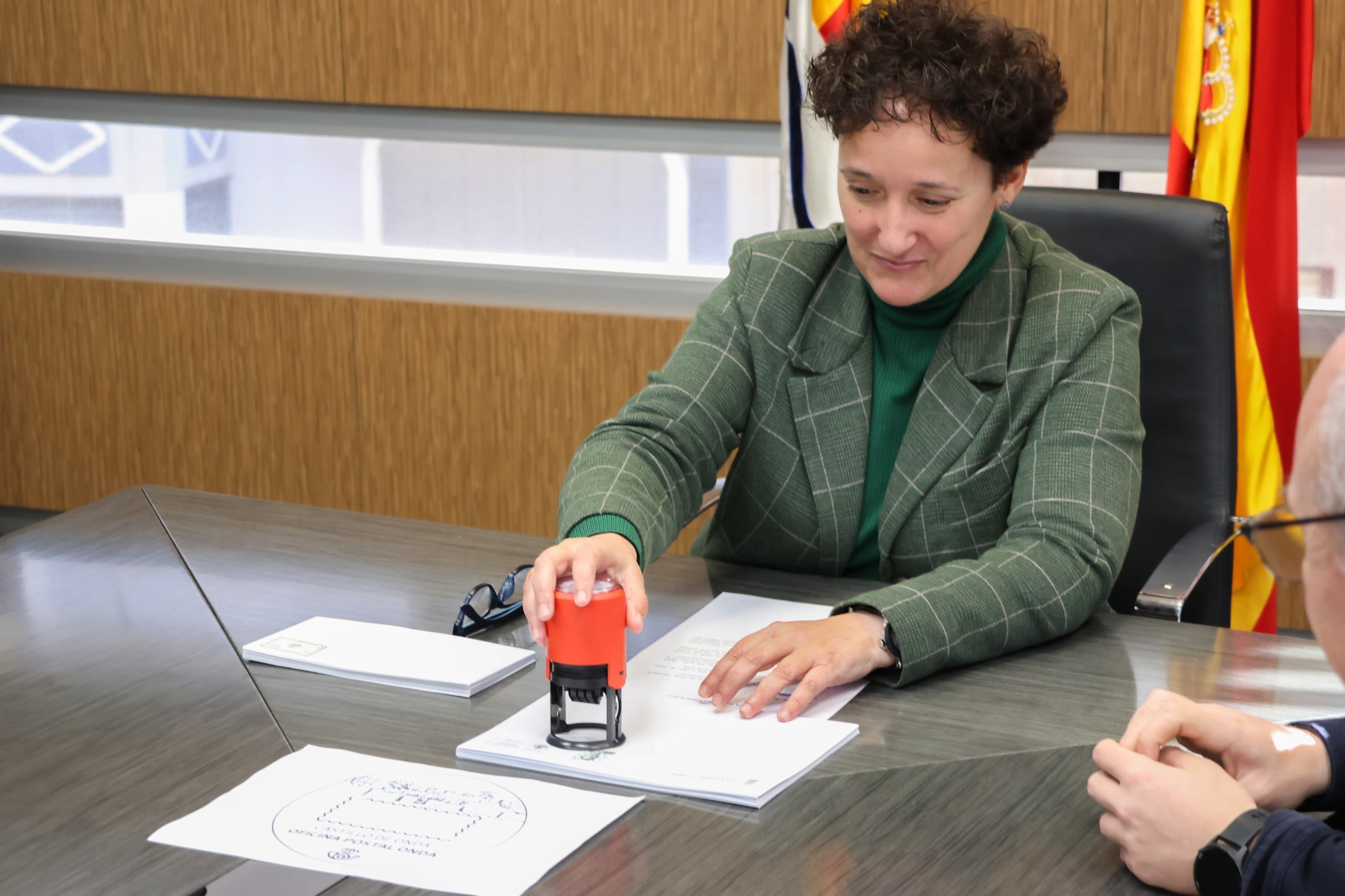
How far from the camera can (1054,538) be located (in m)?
1.60

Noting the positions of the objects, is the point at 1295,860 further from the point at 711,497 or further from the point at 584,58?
the point at 584,58

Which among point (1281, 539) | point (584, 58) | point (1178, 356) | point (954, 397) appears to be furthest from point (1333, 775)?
point (584, 58)

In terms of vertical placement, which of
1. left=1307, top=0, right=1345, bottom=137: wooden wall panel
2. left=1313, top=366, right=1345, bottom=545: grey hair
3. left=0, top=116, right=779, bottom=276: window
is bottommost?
left=1313, top=366, right=1345, bottom=545: grey hair

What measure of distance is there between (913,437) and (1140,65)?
1.68 metres

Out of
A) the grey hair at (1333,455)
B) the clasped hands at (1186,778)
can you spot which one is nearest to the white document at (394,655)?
the clasped hands at (1186,778)

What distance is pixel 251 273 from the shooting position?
12.9ft

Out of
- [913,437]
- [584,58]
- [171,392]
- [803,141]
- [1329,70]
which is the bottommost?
[171,392]

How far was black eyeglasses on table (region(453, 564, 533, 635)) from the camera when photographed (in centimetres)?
155

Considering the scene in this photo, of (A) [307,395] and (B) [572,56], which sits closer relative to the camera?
(B) [572,56]

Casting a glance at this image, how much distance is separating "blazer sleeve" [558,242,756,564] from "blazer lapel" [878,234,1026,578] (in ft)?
0.78

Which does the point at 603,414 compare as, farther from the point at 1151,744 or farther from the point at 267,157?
the point at 1151,744

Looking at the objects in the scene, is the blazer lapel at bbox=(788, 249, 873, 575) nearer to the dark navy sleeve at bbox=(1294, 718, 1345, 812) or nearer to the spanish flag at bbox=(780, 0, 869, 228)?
the dark navy sleeve at bbox=(1294, 718, 1345, 812)

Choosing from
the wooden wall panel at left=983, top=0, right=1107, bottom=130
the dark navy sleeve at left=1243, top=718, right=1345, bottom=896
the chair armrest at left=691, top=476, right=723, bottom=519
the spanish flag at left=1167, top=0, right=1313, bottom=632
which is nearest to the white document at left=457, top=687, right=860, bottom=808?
the dark navy sleeve at left=1243, top=718, right=1345, bottom=896

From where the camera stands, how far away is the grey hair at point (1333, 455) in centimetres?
85
